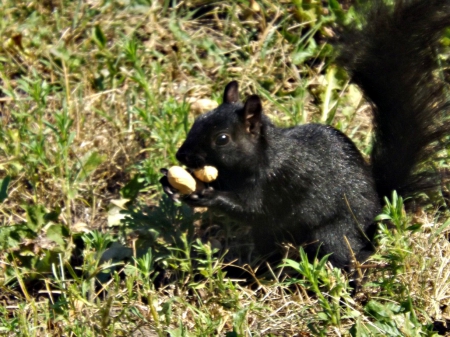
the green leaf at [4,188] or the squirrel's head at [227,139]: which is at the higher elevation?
the squirrel's head at [227,139]

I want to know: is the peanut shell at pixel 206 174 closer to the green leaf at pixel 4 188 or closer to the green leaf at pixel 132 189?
the green leaf at pixel 132 189

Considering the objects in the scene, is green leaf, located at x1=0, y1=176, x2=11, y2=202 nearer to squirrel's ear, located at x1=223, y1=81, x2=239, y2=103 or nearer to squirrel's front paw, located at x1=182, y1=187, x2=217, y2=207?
squirrel's front paw, located at x1=182, y1=187, x2=217, y2=207

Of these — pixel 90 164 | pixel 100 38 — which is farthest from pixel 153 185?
pixel 100 38

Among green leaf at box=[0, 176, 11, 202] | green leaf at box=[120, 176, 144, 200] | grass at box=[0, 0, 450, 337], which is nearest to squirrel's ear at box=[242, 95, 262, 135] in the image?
grass at box=[0, 0, 450, 337]

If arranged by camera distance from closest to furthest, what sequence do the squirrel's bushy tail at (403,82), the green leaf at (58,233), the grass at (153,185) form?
the grass at (153,185)
the squirrel's bushy tail at (403,82)
the green leaf at (58,233)

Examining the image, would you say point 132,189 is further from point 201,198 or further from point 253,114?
point 253,114

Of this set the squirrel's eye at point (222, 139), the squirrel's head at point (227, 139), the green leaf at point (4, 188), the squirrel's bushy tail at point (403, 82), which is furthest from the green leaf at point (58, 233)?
the squirrel's bushy tail at point (403, 82)

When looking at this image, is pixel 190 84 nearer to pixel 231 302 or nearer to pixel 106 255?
pixel 106 255
